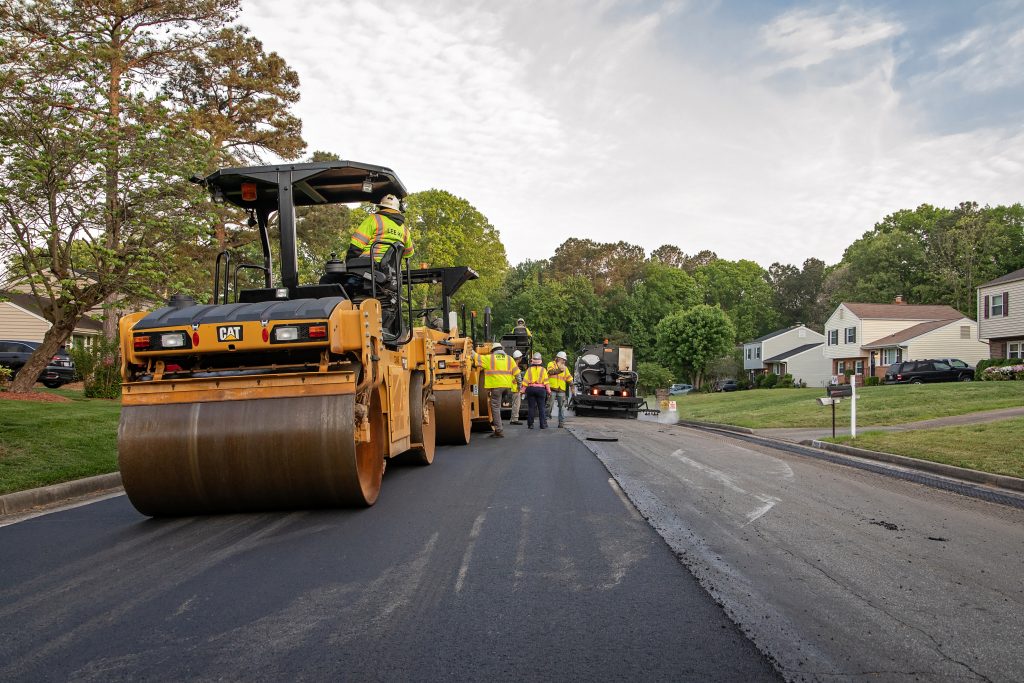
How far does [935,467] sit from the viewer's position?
11.1m

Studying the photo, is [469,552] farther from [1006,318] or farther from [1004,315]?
[1004,315]

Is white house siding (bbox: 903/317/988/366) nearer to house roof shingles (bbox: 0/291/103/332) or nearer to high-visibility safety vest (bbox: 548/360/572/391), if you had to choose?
high-visibility safety vest (bbox: 548/360/572/391)

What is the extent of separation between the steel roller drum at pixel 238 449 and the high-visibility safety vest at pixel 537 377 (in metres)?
11.7

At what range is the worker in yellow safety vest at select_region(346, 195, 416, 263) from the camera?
840cm

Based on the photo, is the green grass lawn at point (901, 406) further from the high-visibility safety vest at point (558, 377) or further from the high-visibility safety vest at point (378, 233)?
the high-visibility safety vest at point (378, 233)

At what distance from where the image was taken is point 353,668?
350 cm

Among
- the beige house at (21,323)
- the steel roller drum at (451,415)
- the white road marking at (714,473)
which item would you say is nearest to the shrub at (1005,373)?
the white road marking at (714,473)

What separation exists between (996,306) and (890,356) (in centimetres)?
1365

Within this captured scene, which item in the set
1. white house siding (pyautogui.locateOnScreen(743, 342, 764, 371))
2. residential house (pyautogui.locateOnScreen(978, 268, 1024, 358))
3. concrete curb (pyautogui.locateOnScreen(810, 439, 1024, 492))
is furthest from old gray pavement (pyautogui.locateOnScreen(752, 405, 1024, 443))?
white house siding (pyautogui.locateOnScreen(743, 342, 764, 371))

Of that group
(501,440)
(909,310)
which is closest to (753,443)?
(501,440)

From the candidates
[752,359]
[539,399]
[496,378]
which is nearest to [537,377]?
[539,399]

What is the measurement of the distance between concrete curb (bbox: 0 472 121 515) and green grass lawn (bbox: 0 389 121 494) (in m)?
0.20

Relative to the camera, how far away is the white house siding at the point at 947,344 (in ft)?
156

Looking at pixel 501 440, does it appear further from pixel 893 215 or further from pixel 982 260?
pixel 893 215
